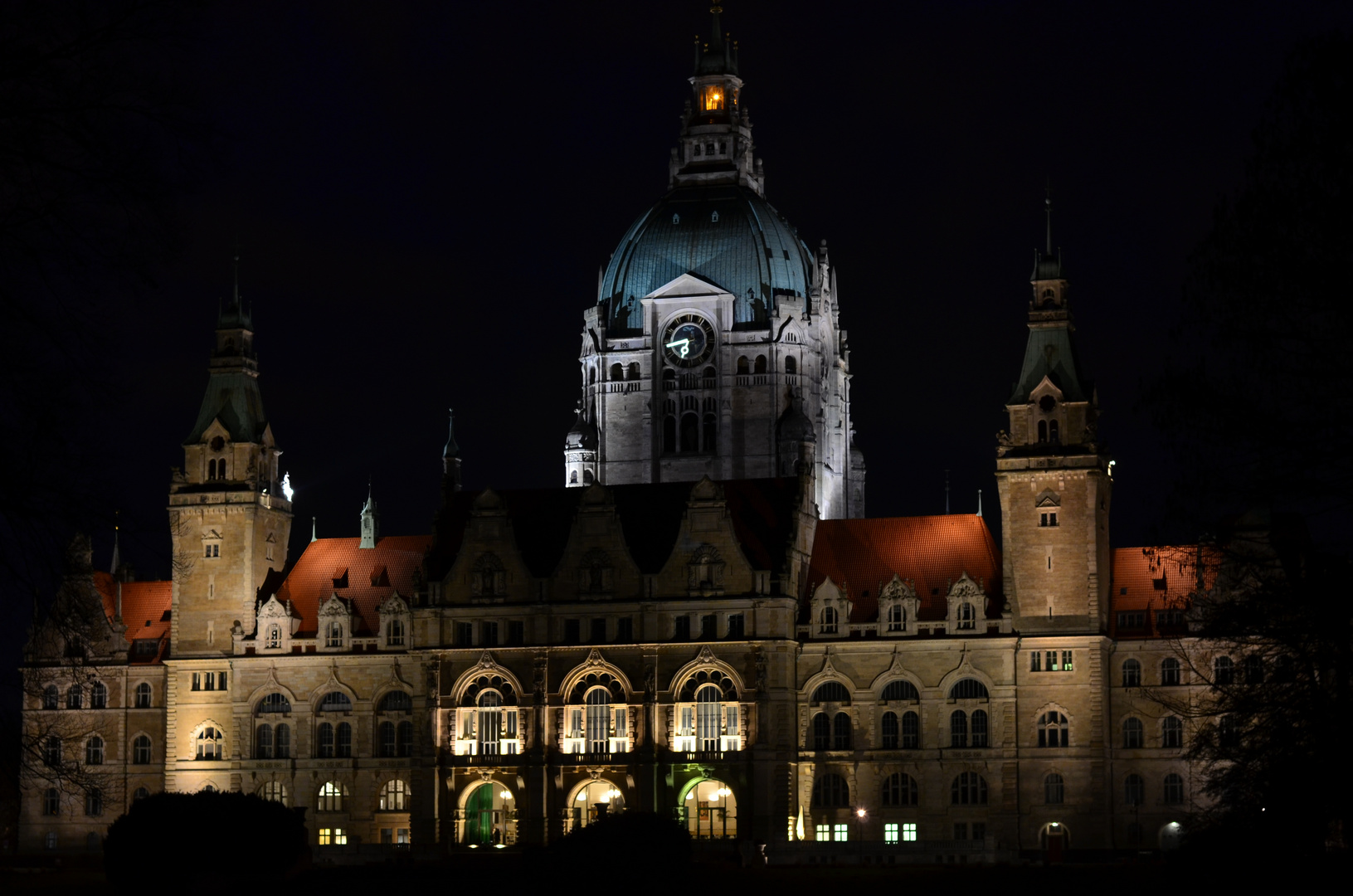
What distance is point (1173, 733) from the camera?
108375 mm

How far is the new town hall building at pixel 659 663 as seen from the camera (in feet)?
357

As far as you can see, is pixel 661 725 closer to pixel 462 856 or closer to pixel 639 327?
pixel 462 856

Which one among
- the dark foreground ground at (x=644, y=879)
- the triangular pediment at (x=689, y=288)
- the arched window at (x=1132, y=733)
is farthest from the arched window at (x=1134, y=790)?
the triangular pediment at (x=689, y=288)

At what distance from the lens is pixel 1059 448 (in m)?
112

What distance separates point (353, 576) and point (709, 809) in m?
26.2

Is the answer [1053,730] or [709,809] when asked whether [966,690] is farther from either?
[709,809]

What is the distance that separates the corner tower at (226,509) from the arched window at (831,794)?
32579 mm

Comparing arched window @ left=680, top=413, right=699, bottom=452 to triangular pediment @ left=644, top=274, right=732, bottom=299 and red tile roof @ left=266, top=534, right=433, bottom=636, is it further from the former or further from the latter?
red tile roof @ left=266, top=534, right=433, bottom=636

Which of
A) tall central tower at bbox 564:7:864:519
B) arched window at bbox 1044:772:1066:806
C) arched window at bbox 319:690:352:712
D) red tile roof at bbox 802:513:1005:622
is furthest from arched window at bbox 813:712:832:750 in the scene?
tall central tower at bbox 564:7:864:519

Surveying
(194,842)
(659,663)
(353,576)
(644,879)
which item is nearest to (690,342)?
(353,576)

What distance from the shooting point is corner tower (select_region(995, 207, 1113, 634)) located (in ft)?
361

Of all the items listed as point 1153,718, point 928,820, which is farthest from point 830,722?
point 1153,718

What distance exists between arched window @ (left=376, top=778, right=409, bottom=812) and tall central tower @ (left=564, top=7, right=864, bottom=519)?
29730mm

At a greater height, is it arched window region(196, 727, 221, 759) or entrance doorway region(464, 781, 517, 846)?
arched window region(196, 727, 221, 759)
